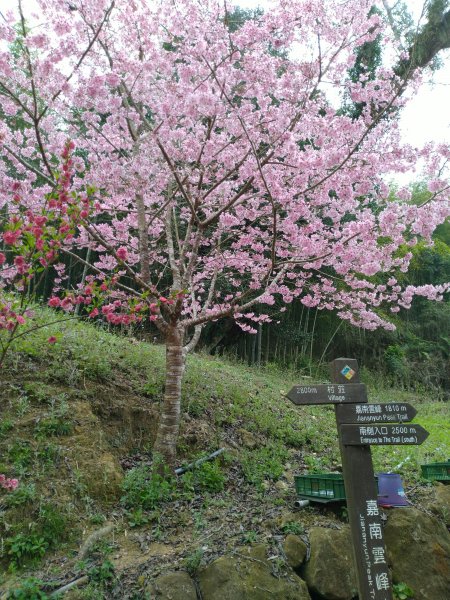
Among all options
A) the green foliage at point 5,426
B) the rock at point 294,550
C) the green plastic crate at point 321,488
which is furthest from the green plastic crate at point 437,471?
the green foliage at point 5,426

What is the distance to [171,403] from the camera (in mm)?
4141

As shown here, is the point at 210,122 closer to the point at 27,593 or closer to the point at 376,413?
the point at 376,413

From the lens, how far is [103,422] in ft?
14.1

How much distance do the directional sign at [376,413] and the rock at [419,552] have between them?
40.3 inches

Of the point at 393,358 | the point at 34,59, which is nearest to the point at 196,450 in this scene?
the point at 34,59

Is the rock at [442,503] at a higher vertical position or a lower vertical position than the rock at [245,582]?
higher

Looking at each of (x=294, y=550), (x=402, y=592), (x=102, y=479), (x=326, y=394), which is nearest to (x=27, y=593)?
(x=102, y=479)

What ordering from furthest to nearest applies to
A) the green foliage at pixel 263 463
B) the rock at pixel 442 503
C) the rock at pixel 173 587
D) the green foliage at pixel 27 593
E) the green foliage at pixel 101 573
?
1. the green foliage at pixel 263 463
2. the rock at pixel 442 503
3. the green foliage at pixel 101 573
4. the rock at pixel 173 587
5. the green foliage at pixel 27 593

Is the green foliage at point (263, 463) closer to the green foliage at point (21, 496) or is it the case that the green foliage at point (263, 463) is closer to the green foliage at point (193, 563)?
the green foliage at point (193, 563)

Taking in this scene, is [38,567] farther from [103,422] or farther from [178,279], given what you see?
[178,279]

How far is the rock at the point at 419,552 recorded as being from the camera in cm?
300

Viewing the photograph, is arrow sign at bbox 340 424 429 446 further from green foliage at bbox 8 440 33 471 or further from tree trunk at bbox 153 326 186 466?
green foliage at bbox 8 440 33 471

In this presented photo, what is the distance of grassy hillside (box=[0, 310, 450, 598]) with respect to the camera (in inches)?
113

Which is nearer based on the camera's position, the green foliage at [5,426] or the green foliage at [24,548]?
the green foliage at [24,548]
